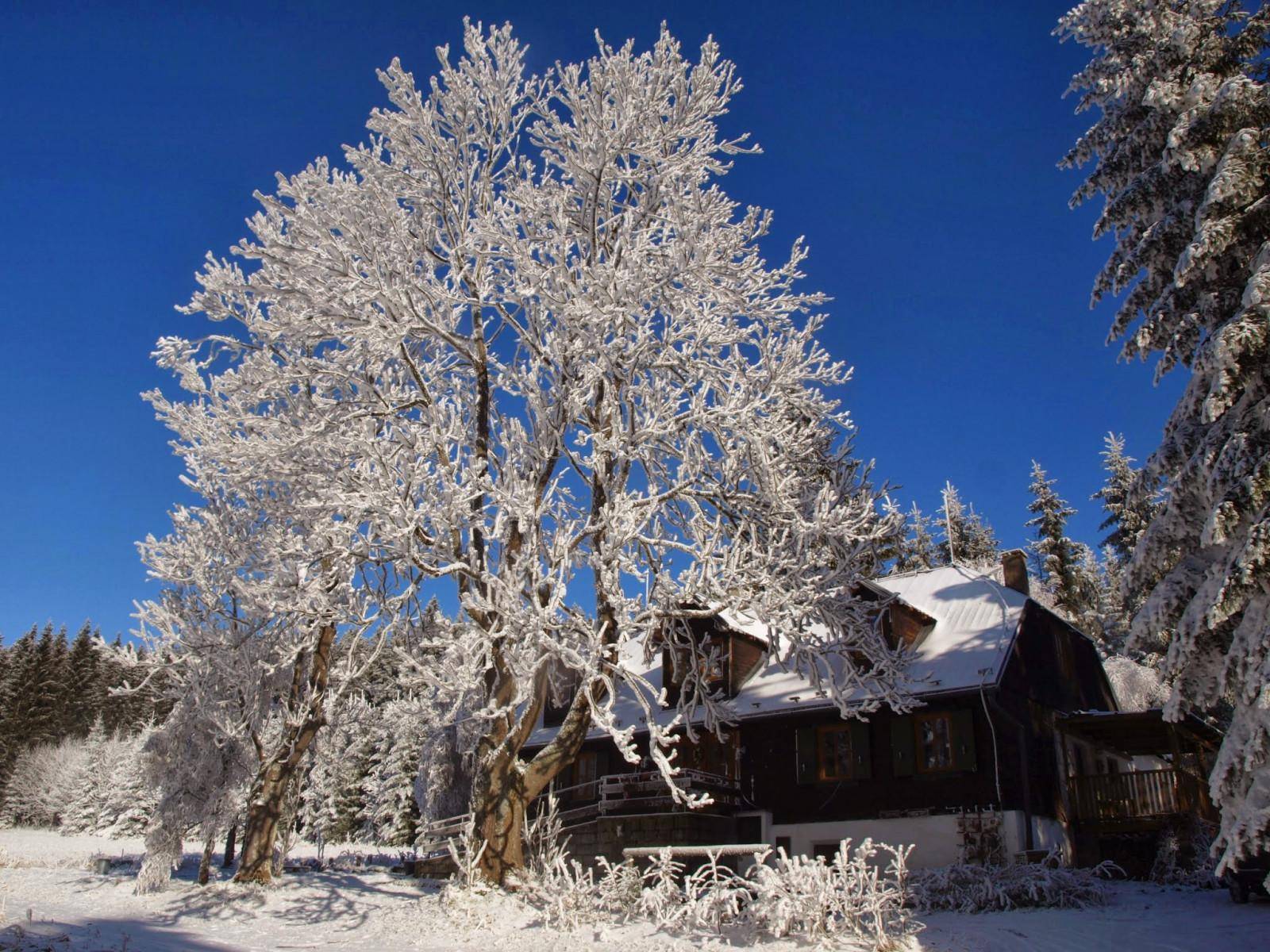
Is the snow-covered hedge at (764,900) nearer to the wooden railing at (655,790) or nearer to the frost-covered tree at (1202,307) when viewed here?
the frost-covered tree at (1202,307)

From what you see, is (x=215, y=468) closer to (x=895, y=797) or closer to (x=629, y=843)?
(x=629, y=843)

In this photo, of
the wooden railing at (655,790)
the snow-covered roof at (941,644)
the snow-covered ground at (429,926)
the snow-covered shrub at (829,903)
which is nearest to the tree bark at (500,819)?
the snow-covered ground at (429,926)

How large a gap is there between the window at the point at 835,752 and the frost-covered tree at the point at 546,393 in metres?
7.39

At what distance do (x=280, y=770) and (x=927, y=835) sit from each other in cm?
1431

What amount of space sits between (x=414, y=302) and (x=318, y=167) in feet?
9.86

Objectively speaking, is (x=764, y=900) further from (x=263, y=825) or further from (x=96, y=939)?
(x=263, y=825)

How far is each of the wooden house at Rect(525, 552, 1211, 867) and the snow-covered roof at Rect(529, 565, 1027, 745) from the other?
53 mm

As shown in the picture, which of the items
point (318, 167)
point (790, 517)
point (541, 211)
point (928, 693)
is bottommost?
point (928, 693)

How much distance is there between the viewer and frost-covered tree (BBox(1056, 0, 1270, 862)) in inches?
320

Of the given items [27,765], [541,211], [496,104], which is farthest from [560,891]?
[27,765]

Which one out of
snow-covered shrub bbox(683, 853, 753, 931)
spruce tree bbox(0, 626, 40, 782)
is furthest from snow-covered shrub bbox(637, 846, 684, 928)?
spruce tree bbox(0, 626, 40, 782)

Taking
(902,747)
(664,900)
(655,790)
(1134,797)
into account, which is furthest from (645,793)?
(664,900)

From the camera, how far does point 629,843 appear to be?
2114cm

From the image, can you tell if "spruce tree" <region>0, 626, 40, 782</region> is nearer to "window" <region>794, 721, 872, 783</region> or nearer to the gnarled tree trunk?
"window" <region>794, 721, 872, 783</region>
